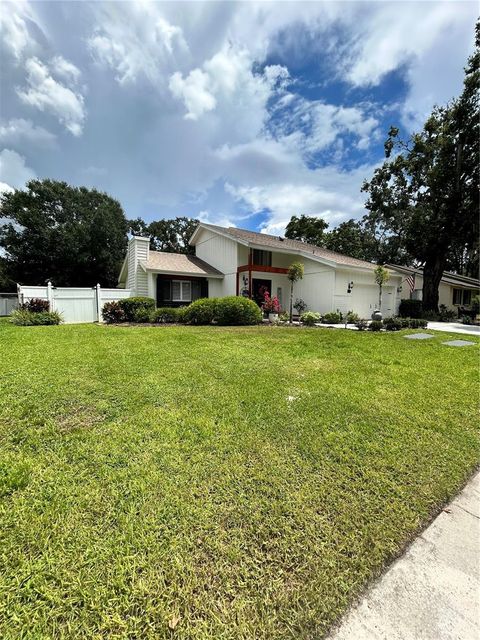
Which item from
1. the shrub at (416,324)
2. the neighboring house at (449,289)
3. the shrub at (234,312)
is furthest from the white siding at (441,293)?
the shrub at (234,312)

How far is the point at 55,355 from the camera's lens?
602 cm

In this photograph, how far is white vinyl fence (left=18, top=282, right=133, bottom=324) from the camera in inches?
497

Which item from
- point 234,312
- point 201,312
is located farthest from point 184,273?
point 234,312

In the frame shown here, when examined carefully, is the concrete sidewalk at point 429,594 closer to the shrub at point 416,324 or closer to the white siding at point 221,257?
the shrub at point 416,324

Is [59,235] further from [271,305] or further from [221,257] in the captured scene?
[271,305]

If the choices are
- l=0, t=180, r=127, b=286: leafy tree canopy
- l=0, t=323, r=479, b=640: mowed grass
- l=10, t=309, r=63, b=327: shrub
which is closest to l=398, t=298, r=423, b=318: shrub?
l=0, t=323, r=479, b=640: mowed grass

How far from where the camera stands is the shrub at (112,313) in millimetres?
12734

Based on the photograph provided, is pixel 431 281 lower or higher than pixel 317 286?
higher

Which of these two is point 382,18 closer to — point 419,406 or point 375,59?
point 375,59

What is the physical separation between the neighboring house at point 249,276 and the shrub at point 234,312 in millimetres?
3763

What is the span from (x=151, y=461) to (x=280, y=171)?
19.1 meters

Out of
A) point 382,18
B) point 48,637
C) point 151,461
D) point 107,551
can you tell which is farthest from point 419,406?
point 382,18

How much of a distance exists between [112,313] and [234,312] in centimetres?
579

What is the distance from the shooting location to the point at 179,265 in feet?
56.7
